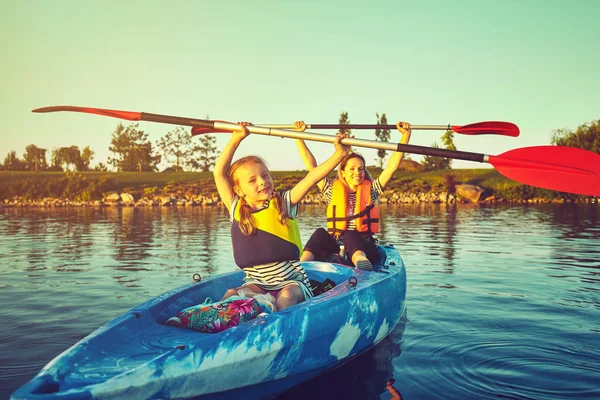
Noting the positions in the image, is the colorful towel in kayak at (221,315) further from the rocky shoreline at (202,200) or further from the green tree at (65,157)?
the green tree at (65,157)

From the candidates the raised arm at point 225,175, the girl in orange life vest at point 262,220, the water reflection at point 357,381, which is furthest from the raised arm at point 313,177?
the water reflection at point 357,381

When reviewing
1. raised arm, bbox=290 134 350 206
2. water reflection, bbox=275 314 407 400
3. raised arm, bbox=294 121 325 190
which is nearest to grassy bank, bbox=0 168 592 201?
raised arm, bbox=294 121 325 190

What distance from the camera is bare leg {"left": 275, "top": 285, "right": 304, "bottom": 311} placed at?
12.2 ft

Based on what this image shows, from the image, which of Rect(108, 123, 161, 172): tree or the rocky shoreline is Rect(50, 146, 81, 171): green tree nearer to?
Rect(108, 123, 161, 172): tree

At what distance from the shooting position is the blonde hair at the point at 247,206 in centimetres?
→ 394

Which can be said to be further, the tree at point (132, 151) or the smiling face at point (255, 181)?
the tree at point (132, 151)

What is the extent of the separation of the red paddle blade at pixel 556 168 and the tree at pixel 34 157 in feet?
229

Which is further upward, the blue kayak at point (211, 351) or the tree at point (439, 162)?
the tree at point (439, 162)

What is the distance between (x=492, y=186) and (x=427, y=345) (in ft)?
116

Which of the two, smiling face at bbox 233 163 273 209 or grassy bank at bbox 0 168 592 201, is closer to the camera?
smiling face at bbox 233 163 273 209

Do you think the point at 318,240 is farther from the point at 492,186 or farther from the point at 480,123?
the point at 492,186

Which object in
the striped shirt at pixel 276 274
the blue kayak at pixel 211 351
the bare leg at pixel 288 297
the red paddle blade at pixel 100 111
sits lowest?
the blue kayak at pixel 211 351

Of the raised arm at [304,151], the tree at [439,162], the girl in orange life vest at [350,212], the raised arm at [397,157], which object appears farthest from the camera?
the tree at [439,162]

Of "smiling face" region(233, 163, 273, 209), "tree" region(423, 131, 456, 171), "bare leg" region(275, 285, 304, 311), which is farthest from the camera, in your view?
"tree" region(423, 131, 456, 171)
